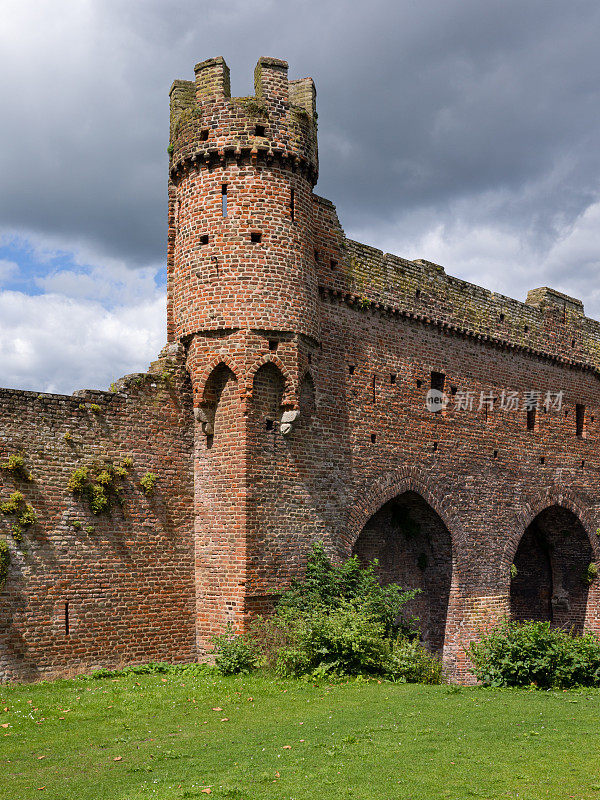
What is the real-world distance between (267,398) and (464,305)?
8088mm

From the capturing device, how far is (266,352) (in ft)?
47.2

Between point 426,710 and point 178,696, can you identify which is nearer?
point 426,710

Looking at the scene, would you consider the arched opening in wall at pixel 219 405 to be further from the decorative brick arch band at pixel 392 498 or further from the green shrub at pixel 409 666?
the green shrub at pixel 409 666

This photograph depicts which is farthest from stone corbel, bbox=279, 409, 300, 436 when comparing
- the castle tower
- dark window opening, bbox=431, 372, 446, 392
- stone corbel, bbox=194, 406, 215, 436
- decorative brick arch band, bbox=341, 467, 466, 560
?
dark window opening, bbox=431, 372, 446, 392

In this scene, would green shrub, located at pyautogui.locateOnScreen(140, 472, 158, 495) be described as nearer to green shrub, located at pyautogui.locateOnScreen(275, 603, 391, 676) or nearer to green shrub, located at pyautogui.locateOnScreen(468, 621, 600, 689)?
green shrub, located at pyautogui.locateOnScreen(275, 603, 391, 676)

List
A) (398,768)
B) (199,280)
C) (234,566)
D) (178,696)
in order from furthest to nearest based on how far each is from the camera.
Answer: (199,280) → (234,566) → (178,696) → (398,768)

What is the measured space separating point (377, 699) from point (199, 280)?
8.42 metres

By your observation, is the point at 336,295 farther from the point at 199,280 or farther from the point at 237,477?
the point at 237,477

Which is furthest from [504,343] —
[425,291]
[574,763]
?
[574,763]

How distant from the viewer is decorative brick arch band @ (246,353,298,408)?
14.2m

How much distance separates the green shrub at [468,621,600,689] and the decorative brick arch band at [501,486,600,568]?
6457 millimetres

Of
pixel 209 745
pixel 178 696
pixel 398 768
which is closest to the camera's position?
pixel 398 768

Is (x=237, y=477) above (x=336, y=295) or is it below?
below

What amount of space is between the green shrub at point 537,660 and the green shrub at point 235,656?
167 inches
